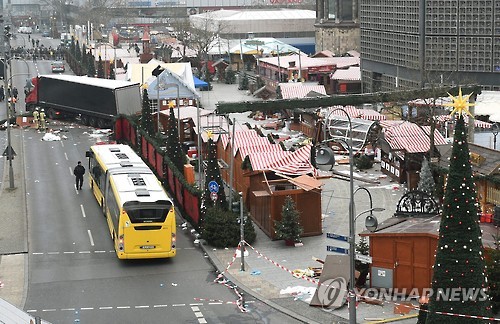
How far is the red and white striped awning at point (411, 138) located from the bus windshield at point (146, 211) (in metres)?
17.5

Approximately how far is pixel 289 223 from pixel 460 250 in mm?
14083

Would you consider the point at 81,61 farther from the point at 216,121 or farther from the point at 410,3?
the point at 216,121

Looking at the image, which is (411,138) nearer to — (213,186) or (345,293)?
(213,186)

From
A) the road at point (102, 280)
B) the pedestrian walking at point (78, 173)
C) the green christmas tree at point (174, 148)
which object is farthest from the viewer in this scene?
the pedestrian walking at point (78, 173)

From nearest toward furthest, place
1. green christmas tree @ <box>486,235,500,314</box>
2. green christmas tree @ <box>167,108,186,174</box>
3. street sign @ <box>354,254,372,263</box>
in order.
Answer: green christmas tree @ <box>486,235,500,314</box>
street sign @ <box>354,254,372,263</box>
green christmas tree @ <box>167,108,186,174</box>

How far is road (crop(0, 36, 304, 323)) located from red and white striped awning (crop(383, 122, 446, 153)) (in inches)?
499

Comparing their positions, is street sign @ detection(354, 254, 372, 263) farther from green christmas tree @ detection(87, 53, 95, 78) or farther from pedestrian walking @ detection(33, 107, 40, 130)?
green christmas tree @ detection(87, 53, 95, 78)

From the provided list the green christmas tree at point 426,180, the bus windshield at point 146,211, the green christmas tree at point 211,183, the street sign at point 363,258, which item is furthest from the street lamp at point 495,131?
the bus windshield at point 146,211

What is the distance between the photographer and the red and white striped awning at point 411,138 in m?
49.0

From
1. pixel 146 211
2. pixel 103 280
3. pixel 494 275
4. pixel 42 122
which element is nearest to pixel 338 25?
pixel 42 122

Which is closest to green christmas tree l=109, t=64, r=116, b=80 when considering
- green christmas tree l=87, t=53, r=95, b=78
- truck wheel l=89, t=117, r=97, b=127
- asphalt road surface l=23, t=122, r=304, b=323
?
green christmas tree l=87, t=53, r=95, b=78

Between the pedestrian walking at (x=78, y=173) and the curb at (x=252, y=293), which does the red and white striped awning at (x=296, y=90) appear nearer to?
the pedestrian walking at (x=78, y=173)

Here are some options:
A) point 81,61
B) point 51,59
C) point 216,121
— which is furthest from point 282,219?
point 51,59

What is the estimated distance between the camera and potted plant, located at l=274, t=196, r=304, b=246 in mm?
37344
